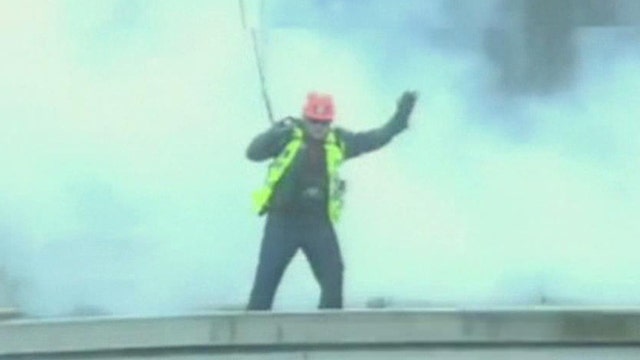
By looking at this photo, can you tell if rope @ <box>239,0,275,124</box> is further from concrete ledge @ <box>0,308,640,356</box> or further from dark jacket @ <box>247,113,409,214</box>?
concrete ledge @ <box>0,308,640,356</box>

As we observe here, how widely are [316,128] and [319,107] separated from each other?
0.24 m

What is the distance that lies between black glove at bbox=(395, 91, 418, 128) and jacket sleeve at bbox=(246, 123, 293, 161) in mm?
751

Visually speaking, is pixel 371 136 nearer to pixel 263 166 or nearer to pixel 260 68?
pixel 263 166

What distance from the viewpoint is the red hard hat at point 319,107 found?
1176 cm

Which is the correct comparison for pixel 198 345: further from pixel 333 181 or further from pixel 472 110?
pixel 472 110

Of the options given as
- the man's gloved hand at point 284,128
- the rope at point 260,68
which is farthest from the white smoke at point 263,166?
the man's gloved hand at point 284,128

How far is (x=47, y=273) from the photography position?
12078mm

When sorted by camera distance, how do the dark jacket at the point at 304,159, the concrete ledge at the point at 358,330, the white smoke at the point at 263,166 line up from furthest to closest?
the white smoke at the point at 263,166, the dark jacket at the point at 304,159, the concrete ledge at the point at 358,330

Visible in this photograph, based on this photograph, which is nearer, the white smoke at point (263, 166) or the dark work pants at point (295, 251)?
the dark work pants at point (295, 251)

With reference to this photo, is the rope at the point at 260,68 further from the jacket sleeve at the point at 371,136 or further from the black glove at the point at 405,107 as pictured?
the black glove at the point at 405,107

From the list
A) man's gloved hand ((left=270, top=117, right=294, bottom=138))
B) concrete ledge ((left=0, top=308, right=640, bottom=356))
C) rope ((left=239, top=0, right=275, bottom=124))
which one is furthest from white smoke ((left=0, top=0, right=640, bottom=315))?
concrete ledge ((left=0, top=308, right=640, bottom=356))

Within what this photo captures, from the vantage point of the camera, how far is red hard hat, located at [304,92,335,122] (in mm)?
11758

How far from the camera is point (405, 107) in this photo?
1215 centimetres

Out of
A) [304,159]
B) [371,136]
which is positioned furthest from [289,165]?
[371,136]
